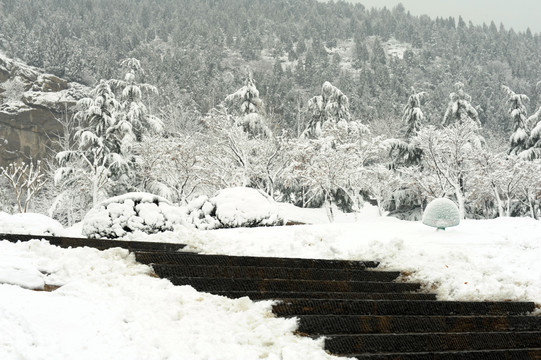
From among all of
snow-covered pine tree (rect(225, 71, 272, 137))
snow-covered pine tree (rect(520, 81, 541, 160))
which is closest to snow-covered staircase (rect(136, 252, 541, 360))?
snow-covered pine tree (rect(225, 71, 272, 137))

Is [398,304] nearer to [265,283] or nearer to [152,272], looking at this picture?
[265,283]

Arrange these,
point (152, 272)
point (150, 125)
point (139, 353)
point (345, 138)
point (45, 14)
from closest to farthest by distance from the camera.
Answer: point (139, 353), point (152, 272), point (345, 138), point (150, 125), point (45, 14)

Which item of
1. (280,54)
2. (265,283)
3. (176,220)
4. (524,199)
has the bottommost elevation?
(524,199)

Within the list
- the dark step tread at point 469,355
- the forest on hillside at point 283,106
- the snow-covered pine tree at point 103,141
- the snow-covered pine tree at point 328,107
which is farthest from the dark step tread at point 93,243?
the snow-covered pine tree at point 328,107

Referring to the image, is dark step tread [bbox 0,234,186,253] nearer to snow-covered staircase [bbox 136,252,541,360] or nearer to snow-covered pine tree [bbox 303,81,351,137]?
snow-covered staircase [bbox 136,252,541,360]

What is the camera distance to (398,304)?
19.6 feet

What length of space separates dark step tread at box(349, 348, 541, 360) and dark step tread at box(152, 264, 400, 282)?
2.68 m

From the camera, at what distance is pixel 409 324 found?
532 cm

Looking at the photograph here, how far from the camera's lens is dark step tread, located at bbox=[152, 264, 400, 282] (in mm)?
6461

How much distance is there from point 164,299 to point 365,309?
2388mm

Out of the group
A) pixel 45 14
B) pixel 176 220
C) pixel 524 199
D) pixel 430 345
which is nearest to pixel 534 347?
pixel 430 345

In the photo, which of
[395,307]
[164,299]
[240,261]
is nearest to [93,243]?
[240,261]

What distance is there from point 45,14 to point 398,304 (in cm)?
12611

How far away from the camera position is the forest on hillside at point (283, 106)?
2862cm
